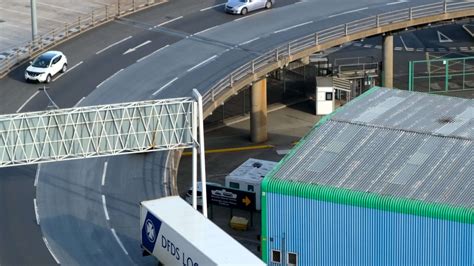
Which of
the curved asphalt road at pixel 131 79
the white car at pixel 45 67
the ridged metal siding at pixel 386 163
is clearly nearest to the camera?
the ridged metal siding at pixel 386 163

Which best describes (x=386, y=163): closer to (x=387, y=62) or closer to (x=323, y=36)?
(x=323, y=36)

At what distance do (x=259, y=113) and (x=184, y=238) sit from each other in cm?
3177

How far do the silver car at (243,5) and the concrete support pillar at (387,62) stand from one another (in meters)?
9.14

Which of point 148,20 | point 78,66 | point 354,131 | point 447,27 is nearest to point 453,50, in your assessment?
point 447,27

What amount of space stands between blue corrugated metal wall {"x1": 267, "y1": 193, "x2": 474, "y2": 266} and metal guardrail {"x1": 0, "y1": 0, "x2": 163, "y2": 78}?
104ft

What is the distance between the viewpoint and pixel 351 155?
7644 centimetres

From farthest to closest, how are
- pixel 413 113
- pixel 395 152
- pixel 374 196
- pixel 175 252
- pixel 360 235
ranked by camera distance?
pixel 413 113 → pixel 395 152 → pixel 175 252 → pixel 360 235 → pixel 374 196

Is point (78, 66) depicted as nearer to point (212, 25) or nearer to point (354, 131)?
point (212, 25)

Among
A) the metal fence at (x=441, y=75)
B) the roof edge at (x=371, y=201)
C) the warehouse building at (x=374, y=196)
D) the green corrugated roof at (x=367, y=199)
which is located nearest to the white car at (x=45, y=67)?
the warehouse building at (x=374, y=196)

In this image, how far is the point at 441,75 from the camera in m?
114

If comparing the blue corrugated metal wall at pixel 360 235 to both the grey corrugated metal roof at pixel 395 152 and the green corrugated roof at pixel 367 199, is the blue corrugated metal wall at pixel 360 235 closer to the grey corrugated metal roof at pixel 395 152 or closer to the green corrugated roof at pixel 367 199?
the green corrugated roof at pixel 367 199

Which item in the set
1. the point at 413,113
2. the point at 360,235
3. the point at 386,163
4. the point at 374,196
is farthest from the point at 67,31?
the point at 374,196

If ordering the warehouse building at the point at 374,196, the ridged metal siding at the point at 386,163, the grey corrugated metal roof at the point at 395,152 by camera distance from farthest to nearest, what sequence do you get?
the grey corrugated metal roof at the point at 395,152
the ridged metal siding at the point at 386,163
the warehouse building at the point at 374,196

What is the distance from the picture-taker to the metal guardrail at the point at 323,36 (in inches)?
3703
